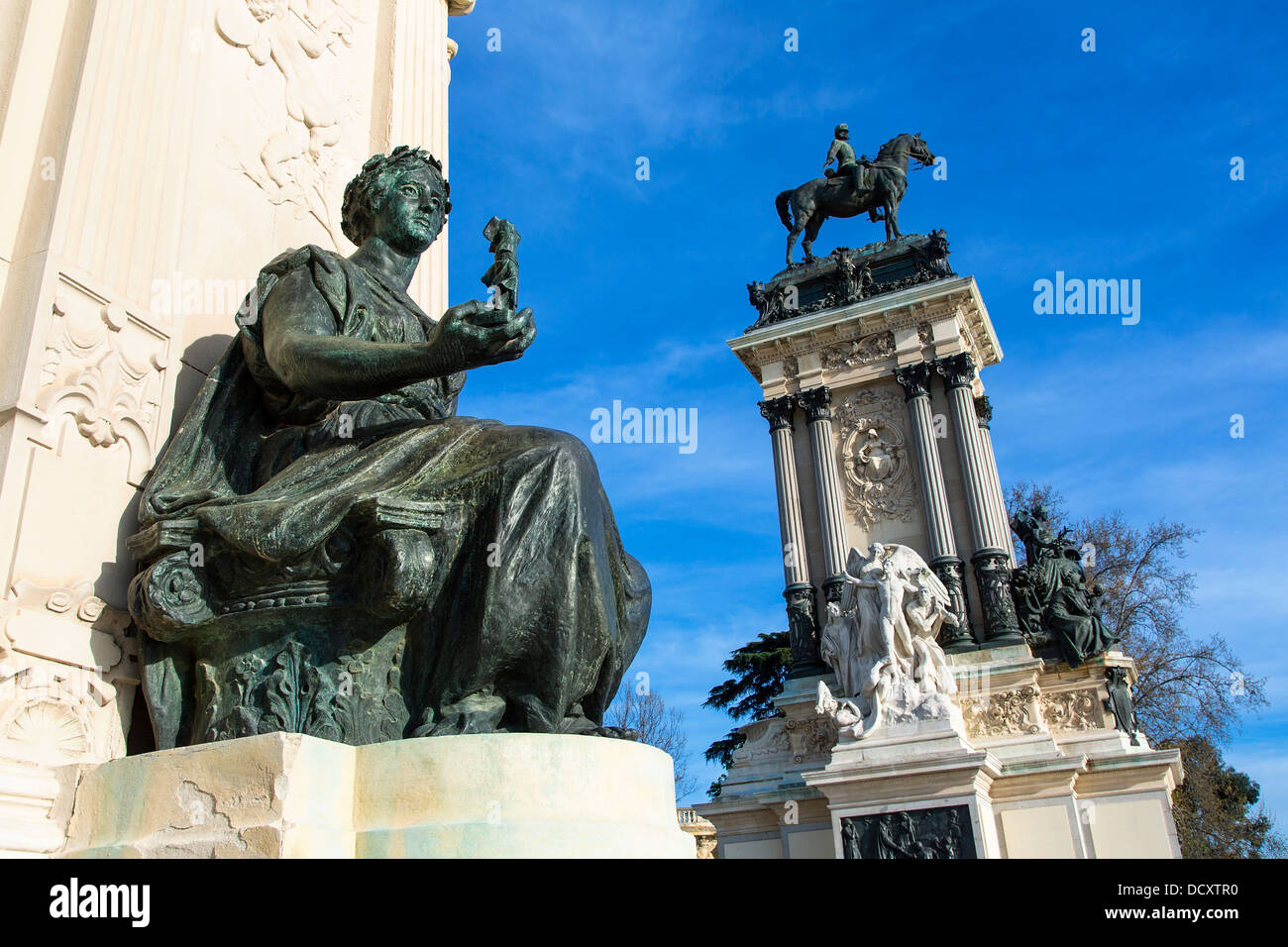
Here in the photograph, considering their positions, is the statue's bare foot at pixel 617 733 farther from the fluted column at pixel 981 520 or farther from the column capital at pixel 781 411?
the column capital at pixel 781 411

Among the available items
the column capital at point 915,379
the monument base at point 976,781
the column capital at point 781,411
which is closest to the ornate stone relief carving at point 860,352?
the column capital at point 915,379

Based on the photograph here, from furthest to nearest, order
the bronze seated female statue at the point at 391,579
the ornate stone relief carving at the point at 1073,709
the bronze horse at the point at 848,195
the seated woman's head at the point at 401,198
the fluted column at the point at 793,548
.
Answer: the bronze horse at the point at 848,195 < the fluted column at the point at 793,548 < the ornate stone relief carving at the point at 1073,709 < the seated woman's head at the point at 401,198 < the bronze seated female statue at the point at 391,579

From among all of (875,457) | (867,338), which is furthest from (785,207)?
(875,457)

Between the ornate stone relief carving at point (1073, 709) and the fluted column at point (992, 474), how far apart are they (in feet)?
9.95

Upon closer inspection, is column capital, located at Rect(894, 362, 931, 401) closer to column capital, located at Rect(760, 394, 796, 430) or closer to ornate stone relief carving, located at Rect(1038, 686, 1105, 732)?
column capital, located at Rect(760, 394, 796, 430)

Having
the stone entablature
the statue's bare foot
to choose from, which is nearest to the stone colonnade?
the stone entablature

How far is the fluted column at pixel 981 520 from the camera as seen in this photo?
20125 mm

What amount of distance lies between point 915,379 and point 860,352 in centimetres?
157

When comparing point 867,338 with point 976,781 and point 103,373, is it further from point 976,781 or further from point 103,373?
point 103,373

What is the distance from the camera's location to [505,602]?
8.77ft

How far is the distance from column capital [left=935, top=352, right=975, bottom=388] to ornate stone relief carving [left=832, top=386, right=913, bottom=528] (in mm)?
1096

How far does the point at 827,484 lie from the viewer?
73.4 feet
